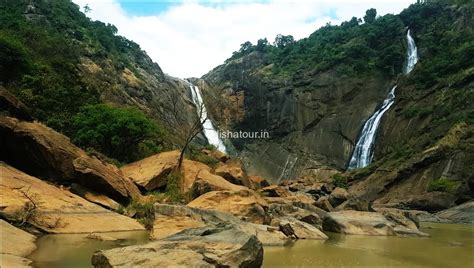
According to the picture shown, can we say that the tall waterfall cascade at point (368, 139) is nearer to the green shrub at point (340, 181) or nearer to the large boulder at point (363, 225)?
the green shrub at point (340, 181)

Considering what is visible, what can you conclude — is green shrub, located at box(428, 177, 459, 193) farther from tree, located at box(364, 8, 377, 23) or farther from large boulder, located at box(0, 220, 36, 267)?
tree, located at box(364, 8, 377, 23)

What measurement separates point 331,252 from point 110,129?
15889 millimetres

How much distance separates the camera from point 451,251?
10.9m

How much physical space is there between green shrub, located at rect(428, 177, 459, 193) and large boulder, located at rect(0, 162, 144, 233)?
23646mm

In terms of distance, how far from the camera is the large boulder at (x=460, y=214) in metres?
21.7

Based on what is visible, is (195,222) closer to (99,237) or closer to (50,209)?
(99,237)

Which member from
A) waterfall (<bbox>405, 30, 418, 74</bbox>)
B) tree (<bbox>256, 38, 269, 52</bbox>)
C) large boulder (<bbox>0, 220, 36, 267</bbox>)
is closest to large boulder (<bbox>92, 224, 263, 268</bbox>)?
large boulder (<bbox>0, 220, 36, 267</bbox>)

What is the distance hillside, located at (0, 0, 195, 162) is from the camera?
2305 centimetres

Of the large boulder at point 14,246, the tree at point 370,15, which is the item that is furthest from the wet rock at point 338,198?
the tree at point 370,15

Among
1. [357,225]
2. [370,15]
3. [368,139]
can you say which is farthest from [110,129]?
[370,15]

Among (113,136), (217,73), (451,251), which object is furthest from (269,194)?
(217,73)

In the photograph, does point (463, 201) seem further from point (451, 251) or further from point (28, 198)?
point (28, 198)

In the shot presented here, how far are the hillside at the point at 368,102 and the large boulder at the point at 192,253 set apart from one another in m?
23.7

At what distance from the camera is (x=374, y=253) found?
10.2 metres
